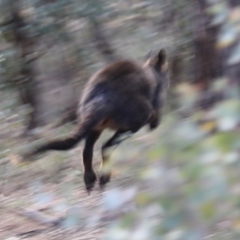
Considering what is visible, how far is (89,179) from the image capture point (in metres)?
5.52

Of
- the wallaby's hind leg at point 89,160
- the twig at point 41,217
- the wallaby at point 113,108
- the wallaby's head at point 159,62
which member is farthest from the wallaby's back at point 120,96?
the twig at point 41,217

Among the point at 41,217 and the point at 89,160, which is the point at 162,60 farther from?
the point at 41,217

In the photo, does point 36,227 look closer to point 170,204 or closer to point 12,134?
point 12,134

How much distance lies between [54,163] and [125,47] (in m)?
2.07

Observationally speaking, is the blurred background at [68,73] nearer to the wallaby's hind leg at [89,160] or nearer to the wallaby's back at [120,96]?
the wallaby's hind leg at [89,160]

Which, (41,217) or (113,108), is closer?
(113,108)

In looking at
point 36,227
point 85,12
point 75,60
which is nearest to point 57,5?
point 85,12

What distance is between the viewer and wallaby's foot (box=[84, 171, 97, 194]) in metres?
5.52

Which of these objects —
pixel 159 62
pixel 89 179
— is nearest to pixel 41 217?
pixel 89 179

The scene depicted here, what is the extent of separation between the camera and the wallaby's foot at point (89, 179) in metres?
5.52

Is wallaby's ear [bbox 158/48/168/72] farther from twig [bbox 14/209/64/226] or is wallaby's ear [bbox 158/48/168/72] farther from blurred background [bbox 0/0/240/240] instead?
twig [bbox 14/209/64/226]

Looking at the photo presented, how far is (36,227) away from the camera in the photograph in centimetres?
554

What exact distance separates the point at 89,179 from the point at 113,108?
2.14 feet

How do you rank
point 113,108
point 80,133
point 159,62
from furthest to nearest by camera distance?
point 159,62 < point 113,108 < point 80,133
